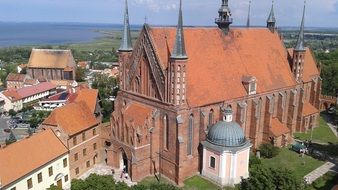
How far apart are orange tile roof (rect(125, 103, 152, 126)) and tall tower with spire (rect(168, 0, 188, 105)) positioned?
4.82 metres

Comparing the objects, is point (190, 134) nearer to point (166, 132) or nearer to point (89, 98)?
point (166, 132)

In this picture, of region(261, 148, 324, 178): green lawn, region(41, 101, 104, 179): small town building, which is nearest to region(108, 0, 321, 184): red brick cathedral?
region(261, 148, 324, 178): green lawn

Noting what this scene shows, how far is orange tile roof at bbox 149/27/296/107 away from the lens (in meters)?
44.5

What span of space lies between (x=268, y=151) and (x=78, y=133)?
27769 millimetres

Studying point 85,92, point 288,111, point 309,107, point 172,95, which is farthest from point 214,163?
point 309,107

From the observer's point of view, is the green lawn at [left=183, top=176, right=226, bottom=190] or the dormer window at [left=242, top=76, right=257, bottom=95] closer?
the green lawn at [left=183, top=176, right=226, bottom=190]

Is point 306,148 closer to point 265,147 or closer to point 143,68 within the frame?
point 265,147

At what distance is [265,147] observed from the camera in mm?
51562

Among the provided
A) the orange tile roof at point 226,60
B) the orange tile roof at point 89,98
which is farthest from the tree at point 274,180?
the orange tile roof at point 89,98

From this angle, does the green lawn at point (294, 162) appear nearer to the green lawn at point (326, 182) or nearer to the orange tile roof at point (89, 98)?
the green lawn at point (326, 182)

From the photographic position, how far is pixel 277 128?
55094 millimetres

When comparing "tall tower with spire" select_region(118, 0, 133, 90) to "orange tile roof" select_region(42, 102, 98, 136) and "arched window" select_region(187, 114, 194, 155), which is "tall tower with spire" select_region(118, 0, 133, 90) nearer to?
"orange tile roof" select_region(42, 102, 98, 136)

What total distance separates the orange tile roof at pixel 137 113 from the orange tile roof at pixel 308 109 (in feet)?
107

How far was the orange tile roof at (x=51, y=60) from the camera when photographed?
125 m
